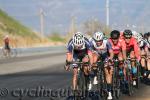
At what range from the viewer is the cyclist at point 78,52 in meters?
13.6

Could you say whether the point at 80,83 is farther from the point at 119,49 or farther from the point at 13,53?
the point at 13,53

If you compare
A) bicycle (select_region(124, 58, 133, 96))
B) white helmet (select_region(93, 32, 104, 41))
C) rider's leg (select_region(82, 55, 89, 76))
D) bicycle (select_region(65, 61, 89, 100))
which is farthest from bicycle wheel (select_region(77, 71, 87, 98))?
bicycle (select_region(124, 58, 133, 96))

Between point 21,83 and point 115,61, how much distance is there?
564 cm

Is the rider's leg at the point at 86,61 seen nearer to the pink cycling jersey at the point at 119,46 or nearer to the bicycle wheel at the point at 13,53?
the pink cycling jersey at the point at 119,46

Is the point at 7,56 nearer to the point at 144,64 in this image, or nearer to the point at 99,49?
the point at 144,64

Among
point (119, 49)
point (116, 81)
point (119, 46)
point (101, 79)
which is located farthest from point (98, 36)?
point (116, 81)

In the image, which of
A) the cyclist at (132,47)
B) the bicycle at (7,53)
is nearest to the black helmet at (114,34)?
the cyclist at (132,47)

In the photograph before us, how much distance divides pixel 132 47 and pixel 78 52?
10.7 ft

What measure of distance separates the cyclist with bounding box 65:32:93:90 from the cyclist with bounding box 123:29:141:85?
2.50 m

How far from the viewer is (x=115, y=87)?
49.7 feet

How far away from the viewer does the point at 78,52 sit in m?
14.2

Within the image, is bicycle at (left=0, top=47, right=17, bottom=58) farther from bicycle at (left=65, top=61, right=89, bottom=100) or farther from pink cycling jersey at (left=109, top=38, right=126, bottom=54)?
bicycle at (left=65, top=61, right=89, bottom=100)

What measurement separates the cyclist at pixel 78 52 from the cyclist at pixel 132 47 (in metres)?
2.50

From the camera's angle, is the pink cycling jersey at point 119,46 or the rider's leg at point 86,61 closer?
the rider's leg at point 86,61
